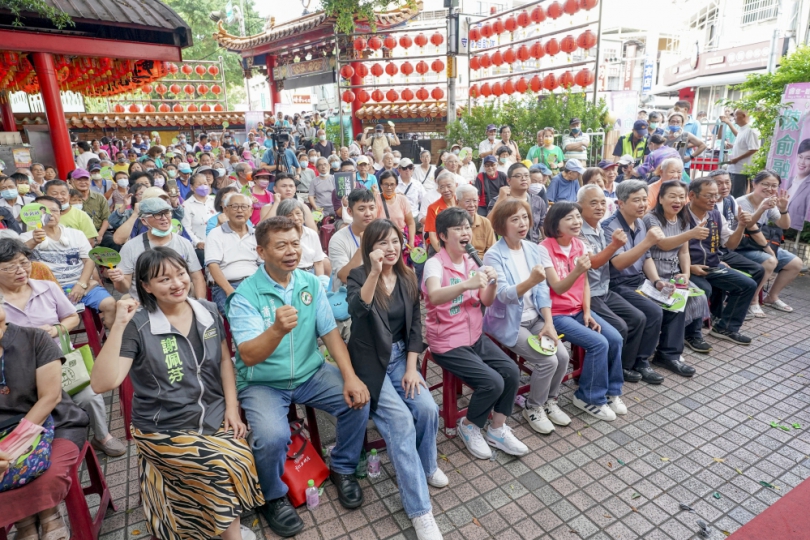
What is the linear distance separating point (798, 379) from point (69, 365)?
17.9ft

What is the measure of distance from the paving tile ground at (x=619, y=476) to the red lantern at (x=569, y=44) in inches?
372

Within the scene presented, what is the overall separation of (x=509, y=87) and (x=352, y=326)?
39.7ft

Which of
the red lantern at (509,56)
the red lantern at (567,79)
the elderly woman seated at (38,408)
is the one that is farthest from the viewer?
the red lantern at (509,56)

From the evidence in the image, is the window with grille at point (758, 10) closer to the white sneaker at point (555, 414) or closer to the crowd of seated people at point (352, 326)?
the crowd of seated people at point (352, 326)

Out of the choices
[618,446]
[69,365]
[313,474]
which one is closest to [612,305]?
[618,446]

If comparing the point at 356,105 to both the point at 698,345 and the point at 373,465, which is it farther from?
the point at 373,465

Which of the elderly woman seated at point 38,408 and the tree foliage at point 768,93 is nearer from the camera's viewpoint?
the elderly woman seated at point 38,408

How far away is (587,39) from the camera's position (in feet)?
35.3

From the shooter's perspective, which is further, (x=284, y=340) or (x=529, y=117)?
(x=529, y=117)

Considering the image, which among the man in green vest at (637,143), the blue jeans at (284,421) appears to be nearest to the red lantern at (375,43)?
the man in green vest at (637,143)

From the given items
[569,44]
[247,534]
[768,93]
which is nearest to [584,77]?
[569,44]

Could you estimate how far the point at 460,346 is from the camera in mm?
3180

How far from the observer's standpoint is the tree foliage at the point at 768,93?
20.5 ft

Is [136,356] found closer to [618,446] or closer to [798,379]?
[618,446]
